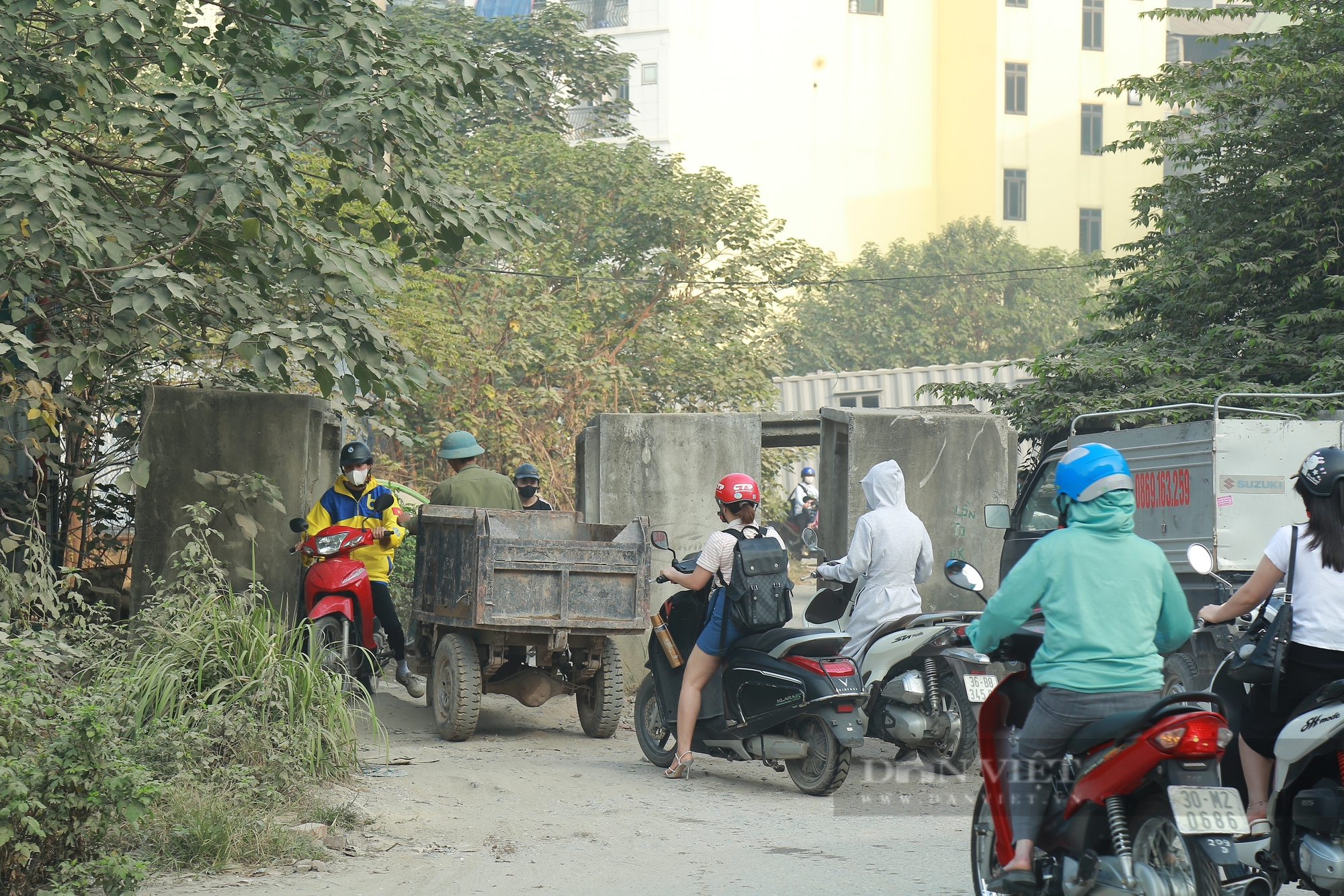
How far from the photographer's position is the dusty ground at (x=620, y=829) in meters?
5.50

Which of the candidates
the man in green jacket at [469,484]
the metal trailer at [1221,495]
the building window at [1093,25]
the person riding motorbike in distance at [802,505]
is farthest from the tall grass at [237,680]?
the building window at [1093,25]

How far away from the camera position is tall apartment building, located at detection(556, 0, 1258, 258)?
47531 mm

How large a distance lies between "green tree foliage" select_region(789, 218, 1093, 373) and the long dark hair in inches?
1367

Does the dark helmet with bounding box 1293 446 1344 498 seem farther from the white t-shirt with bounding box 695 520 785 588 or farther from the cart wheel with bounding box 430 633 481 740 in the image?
the cart wheel with bounding box 430 633 481 740

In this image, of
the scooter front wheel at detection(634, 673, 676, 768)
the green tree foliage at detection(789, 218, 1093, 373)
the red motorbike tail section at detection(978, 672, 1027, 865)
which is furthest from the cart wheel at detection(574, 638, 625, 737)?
the green tree foliage at detection(789, 218, 1093, 373)

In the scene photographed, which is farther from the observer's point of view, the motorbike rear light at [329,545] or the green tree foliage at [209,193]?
the motorbike rear light at [329,545]

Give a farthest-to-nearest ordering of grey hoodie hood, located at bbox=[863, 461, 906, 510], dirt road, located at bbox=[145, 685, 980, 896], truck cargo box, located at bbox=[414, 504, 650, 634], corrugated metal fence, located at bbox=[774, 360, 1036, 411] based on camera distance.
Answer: corrugated metal fence, located at bbox=[774, 360, 1036, 411]
truck cargo box, located at bbox=[414, 504, 650, 634]
grey hoodie hood, located at bbox=[863, 461, 906, 510]
dirt road, located at bbox=[145, 685, 980, 896]

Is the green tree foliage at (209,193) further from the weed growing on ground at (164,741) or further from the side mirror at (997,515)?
the side mirror at (997,515)

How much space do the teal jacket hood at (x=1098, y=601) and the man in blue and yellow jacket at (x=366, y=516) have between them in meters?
5.61

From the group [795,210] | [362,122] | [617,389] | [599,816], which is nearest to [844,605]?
[599,816]

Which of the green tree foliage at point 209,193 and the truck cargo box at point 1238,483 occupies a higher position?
the green tree foliage at point 209,193

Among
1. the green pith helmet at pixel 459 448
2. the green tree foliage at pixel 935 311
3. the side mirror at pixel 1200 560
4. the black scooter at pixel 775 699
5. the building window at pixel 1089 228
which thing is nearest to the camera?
the side mirror at pixel 1200 560

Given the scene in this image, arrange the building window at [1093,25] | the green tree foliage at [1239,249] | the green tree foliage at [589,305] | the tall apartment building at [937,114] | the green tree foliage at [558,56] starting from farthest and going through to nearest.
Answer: the building window at [1093,25] → the tall apartment building at [937,114] → the green tree foliage at [558,56] → the green tree foliage at [589,305] → the green tree foliage at [1239,249]

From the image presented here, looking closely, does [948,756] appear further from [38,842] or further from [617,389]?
[617,389]
